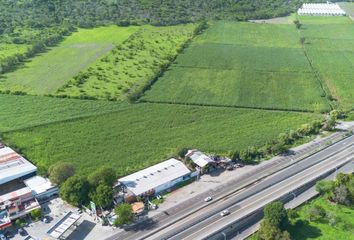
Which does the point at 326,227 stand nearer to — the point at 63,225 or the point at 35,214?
the point at 63,225

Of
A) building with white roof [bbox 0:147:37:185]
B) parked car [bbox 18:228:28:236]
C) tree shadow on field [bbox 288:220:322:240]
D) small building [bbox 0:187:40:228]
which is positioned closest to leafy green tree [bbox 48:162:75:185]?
small building [bbox 0:187:40:228]

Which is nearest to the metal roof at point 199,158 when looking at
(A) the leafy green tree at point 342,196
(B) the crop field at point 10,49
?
(A) the leafy green tree at point 342,196

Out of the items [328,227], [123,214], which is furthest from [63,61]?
[328,227]

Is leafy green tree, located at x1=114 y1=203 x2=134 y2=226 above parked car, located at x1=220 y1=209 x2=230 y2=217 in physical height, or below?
above

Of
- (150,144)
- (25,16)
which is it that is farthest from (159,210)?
(25,16)

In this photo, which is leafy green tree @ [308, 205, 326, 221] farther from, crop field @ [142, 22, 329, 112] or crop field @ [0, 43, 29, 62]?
crop field @ [0, 43, 29, 62]

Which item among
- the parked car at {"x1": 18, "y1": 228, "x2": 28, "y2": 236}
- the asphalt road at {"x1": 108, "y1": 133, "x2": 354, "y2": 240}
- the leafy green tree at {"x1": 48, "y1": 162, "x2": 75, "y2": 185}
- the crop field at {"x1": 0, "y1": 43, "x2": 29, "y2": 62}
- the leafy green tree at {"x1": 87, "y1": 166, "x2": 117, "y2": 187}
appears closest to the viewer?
the parked car at {"x1": 18, "y1": 228, "x2": 28, "y2": 236}

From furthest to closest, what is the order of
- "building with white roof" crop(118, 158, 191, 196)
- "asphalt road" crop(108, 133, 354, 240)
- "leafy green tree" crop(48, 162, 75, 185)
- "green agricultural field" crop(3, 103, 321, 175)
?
"green agricultural field" crop(3, 103, 321, 175)
"building with white roof" crop(118, 158, 191, 196)
"leafy green tree" crop(48, 162, 75, 185)
"asphalt road" crop(108, 133, 354, 240)

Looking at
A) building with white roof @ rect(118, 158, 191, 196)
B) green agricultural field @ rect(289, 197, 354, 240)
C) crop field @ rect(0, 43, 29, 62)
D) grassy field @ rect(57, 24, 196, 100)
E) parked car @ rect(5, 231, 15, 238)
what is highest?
crop field @ rect(0, 43, 29, 62)
